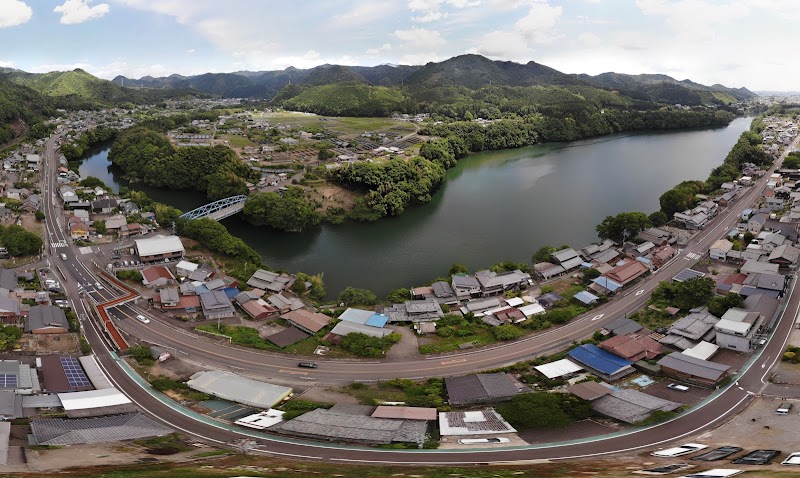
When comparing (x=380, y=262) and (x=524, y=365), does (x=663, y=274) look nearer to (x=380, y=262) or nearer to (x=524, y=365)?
(x=524, y=365)

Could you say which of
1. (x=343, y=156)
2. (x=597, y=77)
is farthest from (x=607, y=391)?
(x=597, y=77)

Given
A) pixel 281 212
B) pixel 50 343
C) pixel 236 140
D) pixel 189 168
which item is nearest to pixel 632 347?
pixel 50 343

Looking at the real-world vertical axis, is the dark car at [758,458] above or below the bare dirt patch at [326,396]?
above

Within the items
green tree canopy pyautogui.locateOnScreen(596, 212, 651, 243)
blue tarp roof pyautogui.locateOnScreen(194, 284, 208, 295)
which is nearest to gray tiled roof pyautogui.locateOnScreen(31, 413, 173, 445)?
blue tarp roof pyautogui.locateOnScreen(194, 284, 208, 295)

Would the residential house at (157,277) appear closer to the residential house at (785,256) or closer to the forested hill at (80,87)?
the residential house at (785,256)

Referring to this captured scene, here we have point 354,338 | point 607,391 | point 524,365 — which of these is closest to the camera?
point 607,391

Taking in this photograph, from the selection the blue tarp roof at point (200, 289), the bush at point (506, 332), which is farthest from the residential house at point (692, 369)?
the blue tarp roof at point (200, 289)
